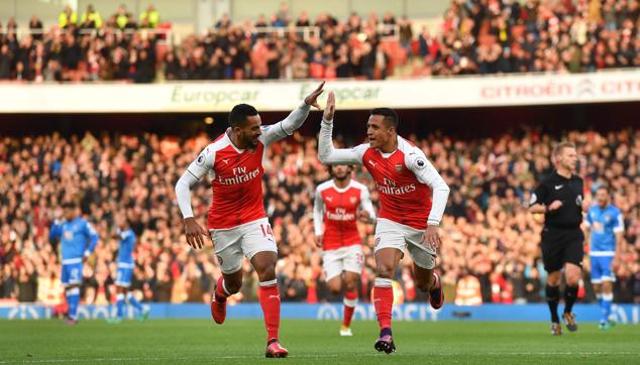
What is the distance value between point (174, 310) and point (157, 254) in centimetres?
170

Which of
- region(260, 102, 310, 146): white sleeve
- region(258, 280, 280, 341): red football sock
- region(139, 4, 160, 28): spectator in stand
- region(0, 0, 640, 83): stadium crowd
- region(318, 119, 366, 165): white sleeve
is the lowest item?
region(258, 280, 280, 341): red football sock

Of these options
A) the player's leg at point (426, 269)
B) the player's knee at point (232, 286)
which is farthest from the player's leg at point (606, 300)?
the player's knee at point (232, 286)

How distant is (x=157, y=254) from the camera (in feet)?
103

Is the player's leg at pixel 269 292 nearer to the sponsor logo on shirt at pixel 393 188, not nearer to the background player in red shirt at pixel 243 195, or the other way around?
the background player in red shirt at pixel 243 195

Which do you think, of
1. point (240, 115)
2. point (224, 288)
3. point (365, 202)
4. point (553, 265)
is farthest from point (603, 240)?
point (240, 115)

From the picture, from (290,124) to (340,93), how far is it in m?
23.9

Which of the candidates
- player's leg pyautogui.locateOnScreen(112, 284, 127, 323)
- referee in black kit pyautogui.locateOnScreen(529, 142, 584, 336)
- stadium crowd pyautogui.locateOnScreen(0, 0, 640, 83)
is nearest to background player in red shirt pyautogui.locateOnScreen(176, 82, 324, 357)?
referee in black kit pyautogui.locateOnScreen(529, 142, 584, 336)

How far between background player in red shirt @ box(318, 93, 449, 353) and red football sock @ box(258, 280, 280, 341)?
106 cm

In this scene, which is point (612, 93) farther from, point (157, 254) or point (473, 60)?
point (157, 254)

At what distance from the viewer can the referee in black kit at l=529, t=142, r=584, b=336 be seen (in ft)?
59.0

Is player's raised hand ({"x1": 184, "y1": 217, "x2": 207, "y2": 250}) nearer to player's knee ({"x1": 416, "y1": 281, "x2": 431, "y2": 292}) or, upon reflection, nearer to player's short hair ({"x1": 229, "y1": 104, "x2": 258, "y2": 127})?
player's short hair ({"x1": 229, "y1": 104, "x2": 258, "y2": 127})

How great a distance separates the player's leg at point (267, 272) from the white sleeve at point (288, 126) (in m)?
0.99

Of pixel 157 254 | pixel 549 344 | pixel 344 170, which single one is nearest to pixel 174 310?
pixel 157 254

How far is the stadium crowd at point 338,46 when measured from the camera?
34.3 m
